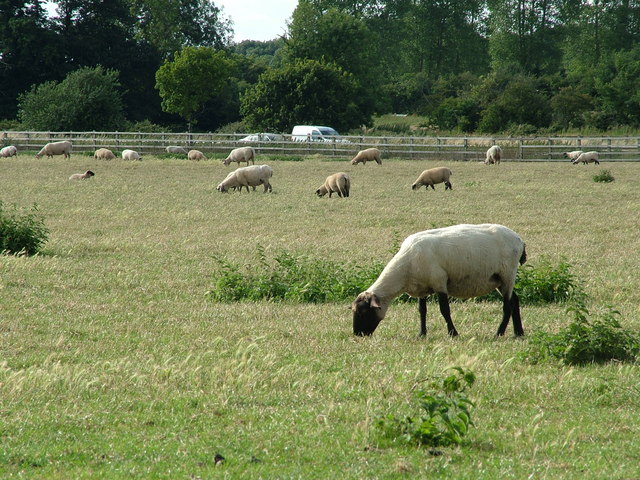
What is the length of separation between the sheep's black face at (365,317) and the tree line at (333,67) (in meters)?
50.4

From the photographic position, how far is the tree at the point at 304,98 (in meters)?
A: 58.9

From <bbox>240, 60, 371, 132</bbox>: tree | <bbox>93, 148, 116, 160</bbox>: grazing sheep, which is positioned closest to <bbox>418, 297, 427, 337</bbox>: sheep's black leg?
<bbox>93, 148, 116, 160</bbox>: grazing sheep

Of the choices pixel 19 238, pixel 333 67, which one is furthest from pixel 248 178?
pixel 333 67

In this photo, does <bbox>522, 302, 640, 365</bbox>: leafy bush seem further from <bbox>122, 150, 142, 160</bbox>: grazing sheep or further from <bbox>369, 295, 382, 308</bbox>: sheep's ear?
<bbox>122, 150, 142, 160</bbox>: grazing sheep

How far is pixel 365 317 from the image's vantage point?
8172mm

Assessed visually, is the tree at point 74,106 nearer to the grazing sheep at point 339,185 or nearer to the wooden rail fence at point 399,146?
the wooden rail fence at point 399,146

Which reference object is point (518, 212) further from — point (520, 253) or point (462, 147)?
point (462, 147)

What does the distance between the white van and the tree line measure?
19.6ft

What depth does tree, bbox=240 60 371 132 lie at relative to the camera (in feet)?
193

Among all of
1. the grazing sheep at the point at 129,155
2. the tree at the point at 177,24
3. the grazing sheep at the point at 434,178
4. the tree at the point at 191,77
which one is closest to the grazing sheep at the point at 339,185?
the grazing sheep at the point at 434,178

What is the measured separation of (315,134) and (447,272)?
41.2 metres

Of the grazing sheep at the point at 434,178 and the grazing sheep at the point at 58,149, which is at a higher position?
the grazing sheep at the point at 58,149

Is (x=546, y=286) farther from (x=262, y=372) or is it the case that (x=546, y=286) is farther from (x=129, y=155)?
(x=129, y=155)

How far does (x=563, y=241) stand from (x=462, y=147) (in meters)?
28.7
